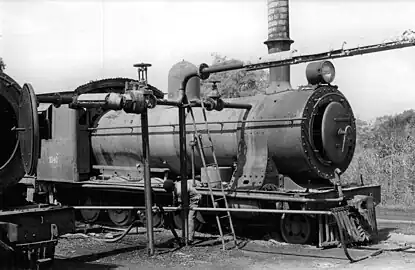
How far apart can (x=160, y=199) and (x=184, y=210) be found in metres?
2.20

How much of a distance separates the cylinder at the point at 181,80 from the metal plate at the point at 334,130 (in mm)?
2426

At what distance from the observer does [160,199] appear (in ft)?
39.3

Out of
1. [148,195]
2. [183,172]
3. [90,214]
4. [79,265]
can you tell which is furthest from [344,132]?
[90,214]

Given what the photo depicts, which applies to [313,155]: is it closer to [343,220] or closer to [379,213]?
[343,220]

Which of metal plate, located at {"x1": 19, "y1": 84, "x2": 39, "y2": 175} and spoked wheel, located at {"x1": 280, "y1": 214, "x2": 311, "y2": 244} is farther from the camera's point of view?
spoked wheel, located at {"x1": 280, "y1": 214, "x2": 311, "y2": 244}

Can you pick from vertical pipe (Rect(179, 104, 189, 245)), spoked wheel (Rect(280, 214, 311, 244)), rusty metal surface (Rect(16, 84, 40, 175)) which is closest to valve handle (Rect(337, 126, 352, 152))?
spoked wheel (Rect(280, 214, 311, 244))

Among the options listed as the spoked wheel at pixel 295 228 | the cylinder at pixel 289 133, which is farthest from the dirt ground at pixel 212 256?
the cylinder at pixel 289 133

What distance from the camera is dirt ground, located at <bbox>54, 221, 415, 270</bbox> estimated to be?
8.16 meters

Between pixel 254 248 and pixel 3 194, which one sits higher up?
pixel 3 194

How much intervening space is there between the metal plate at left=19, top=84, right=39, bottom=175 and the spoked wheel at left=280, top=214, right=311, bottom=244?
461 cm

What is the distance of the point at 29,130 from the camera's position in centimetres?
704

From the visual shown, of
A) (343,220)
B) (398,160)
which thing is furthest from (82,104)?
(398,160)

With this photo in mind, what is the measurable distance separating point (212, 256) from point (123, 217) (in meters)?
4.03

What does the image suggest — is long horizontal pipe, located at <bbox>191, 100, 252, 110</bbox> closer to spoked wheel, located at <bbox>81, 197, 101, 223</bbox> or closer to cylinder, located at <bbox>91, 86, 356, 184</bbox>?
cylinder, located at <bbox>91, 86, 356, 184</bbox>
